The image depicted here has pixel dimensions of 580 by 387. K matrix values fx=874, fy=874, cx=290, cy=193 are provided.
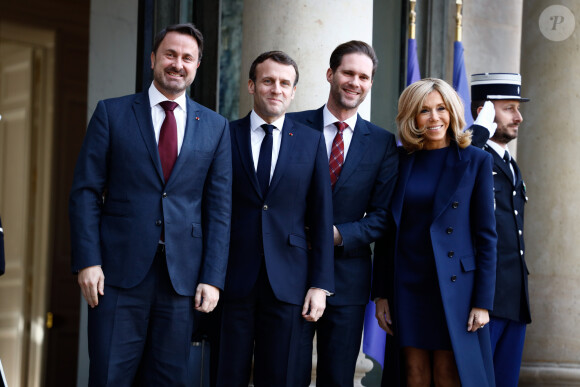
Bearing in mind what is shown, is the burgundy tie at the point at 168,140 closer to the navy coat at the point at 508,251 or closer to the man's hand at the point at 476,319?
the man's hand at the point at 476,319

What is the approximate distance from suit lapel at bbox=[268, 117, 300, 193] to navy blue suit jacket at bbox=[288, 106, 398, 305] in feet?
0.94

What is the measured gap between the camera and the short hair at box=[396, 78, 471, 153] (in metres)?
3.98

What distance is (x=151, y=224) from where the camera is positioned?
3.52 meters

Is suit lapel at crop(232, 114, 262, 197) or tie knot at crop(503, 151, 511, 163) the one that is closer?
suit lapel at crop(232, 114, 262, 197)

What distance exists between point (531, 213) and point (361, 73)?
8.49ft

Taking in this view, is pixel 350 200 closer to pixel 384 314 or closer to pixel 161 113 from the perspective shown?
pixel 384 314

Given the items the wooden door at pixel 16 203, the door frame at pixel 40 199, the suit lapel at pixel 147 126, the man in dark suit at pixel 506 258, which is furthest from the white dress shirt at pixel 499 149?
the wooden door at pixel 16 203

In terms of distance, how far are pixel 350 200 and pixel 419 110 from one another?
0.52m

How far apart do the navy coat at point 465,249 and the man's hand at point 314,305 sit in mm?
404

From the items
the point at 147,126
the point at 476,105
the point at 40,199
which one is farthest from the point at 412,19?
the point at 147,126

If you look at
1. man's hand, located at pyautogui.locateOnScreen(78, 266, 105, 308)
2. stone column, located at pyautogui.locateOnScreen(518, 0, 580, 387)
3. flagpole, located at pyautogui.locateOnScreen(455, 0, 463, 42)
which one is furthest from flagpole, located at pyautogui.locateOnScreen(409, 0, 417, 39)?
man's hand, located at pyautogui.locateOnScreen(78, 266, 105, 308)

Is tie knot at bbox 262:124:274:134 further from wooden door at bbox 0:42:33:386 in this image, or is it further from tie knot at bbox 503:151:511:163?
wooden door at bbox 0:42:33:386

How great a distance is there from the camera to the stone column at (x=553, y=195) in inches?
235

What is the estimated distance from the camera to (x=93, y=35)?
18.9ft
